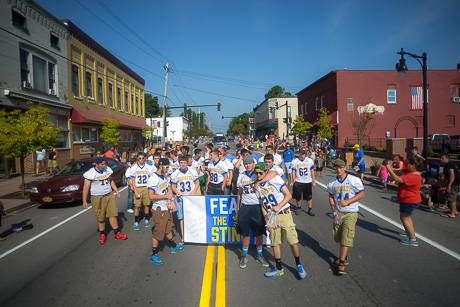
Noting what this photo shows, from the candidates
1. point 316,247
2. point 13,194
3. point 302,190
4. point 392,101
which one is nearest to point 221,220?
point 316,247

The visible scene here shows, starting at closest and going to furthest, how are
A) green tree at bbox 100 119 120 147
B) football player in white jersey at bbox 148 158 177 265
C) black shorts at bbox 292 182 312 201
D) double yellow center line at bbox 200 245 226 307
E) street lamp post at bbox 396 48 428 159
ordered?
double yellow center line at bbox 200 245 226 307, football player in white jersey at bbox 148 158 177 265, black shorts at bbox 292 182 312 201, street lamp post at bbox 396 48 428 159, green tree at bbox 100 119 120 147

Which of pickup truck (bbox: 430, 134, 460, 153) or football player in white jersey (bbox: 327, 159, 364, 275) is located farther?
pickup truck (bbox: 430, 134, 460, 153)

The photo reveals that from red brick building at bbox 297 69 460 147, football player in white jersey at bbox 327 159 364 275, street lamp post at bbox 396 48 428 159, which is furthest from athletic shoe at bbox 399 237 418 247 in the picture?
red brick building at bbox 297 69 460 147

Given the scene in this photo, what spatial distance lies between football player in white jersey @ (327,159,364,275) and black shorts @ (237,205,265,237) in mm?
1216

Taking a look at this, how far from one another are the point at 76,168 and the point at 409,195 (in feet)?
35.8

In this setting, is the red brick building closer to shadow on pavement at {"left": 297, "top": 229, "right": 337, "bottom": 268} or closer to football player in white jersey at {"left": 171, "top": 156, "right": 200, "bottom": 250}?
shadow on pavement at {"left": 297, "top": 229, "right": 337, "bottom": 268}

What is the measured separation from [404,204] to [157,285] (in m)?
4.92

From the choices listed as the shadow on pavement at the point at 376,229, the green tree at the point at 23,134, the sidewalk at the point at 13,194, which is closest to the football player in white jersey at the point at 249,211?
the shadow on pavement at the point at 376,229

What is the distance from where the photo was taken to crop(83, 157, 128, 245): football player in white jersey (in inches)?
259

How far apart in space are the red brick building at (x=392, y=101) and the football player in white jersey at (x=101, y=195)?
31.5m

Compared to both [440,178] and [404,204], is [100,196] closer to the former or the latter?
[404,204]

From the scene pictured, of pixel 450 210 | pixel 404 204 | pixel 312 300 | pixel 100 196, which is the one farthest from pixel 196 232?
pixel 450 210

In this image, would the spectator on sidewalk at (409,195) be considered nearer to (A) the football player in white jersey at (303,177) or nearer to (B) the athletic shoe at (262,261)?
(A) the football player in white jersey at (303,177)

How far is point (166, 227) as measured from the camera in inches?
222
